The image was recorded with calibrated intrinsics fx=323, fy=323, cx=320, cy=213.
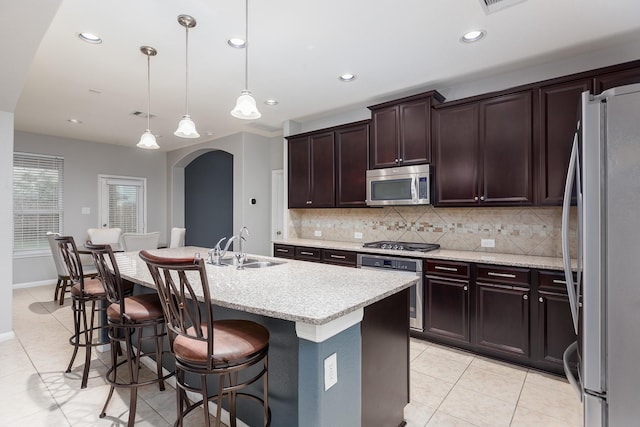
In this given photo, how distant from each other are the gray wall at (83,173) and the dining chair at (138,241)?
2.44 m

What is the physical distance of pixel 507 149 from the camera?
3.06 meters

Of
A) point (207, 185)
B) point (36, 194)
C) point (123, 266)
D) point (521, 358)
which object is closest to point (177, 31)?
point (123, 266)

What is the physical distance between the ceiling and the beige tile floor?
246cm

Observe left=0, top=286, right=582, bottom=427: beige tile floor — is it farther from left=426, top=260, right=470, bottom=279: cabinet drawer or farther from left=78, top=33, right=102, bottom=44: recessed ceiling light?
left=78, top=33, right=102, bottom=44: recessed ceiling light

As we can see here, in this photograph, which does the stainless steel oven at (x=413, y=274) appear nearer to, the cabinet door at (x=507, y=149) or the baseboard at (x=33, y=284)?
the cabinet door at (x=507, y=149)

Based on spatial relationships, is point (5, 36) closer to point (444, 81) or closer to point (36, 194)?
point (444, 81)

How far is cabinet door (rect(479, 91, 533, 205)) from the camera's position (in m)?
2.95

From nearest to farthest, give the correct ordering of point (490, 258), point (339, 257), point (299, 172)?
point (490, 258) < point (339, 257) < point (299, 172)

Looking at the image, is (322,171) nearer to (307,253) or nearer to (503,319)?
(307,253)

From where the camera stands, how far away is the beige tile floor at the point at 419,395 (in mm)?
2096

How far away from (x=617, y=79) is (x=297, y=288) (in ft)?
9.85

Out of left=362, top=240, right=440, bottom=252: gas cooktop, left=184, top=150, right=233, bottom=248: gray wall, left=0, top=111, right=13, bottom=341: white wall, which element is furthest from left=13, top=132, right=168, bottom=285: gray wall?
left=362, top=240, right=440, bottom=252: gas cooktop

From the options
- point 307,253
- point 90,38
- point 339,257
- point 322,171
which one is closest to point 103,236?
point 307,253

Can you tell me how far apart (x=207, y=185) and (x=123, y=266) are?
4.75 metres
